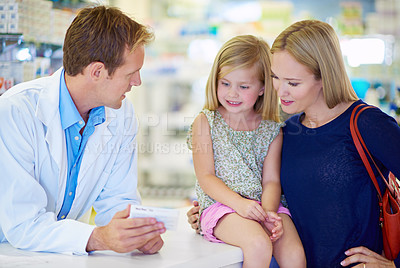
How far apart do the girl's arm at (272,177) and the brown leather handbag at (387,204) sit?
0.37 m

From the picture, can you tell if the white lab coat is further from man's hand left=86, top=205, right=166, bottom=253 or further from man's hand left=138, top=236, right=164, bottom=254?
man's hand left=138, top=236, right=164, bottom=254

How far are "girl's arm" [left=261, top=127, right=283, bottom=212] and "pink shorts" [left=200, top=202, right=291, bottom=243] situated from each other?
103 mm

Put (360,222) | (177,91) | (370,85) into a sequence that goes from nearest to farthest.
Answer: (360,222) → (370,85) → (177,91)

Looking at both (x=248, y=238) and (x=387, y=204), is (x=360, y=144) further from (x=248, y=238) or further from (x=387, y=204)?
(x=248, y=238)

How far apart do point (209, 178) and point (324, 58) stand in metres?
0.66

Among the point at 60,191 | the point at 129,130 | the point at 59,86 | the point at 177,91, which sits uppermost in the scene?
the point at 59,86

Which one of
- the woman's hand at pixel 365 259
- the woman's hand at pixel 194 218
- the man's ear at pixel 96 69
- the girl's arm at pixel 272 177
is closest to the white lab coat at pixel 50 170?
the man's ear at pixel 96 69

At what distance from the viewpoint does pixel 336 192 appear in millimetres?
1739

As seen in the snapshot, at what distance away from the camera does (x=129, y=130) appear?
2014 millimetres

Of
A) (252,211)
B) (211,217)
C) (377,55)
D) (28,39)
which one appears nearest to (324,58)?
(252,211)

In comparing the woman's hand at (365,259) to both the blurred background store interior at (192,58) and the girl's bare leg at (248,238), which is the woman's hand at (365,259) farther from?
the blurred background store interior at (192,58)

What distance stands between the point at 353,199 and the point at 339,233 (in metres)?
0.14

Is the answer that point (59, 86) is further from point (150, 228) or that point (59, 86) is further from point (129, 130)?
point (150, 228)

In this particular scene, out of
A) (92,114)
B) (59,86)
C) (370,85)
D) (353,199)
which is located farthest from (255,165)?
(370,85)
